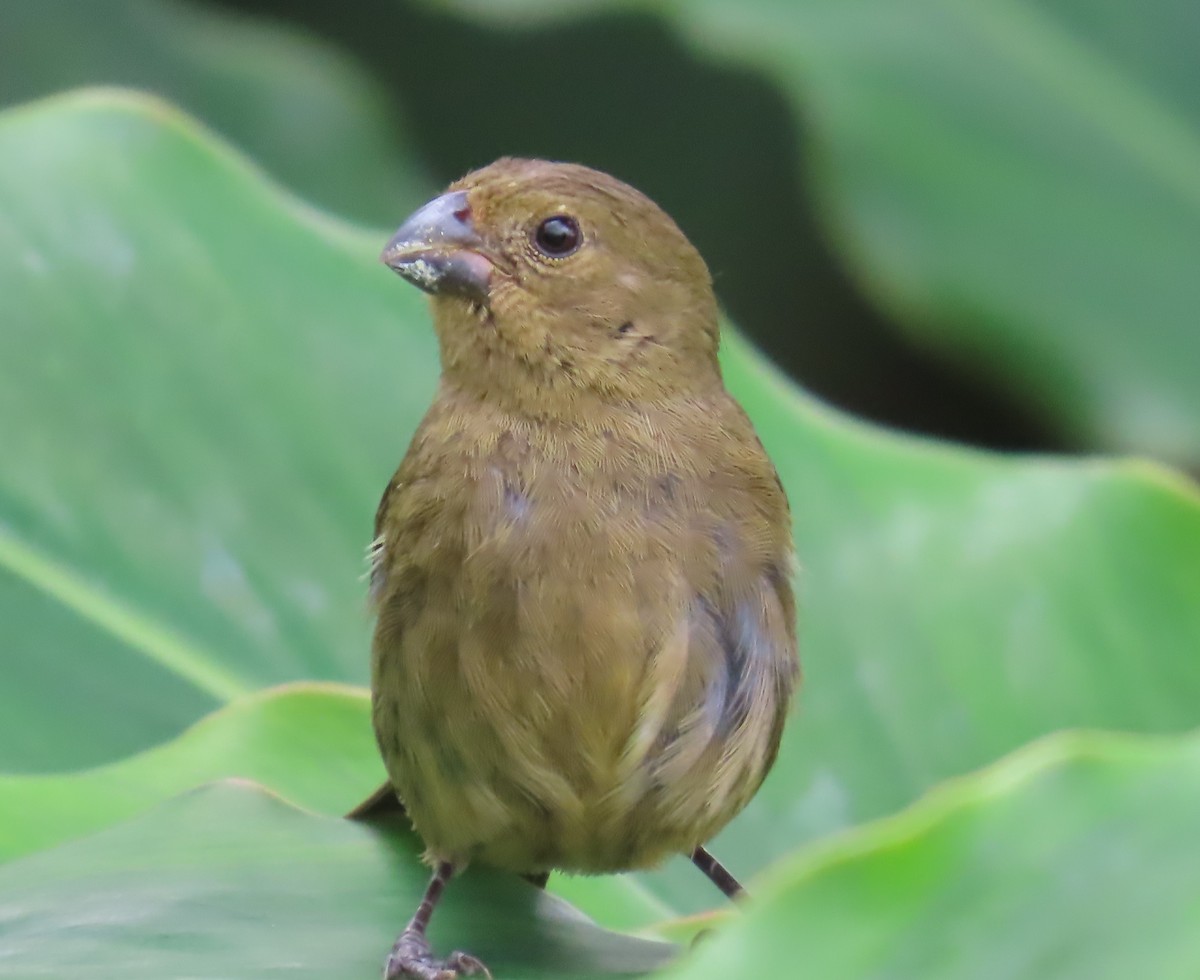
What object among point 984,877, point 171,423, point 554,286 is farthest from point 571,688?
point 171,423

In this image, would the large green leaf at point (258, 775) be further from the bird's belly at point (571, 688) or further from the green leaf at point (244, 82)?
the green leaf at point (244, 82)

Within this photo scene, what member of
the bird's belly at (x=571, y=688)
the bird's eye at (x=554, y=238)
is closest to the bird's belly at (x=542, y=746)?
the bird's belly at (x=571, y=688)

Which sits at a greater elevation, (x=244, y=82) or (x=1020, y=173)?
(x=244, y=82)

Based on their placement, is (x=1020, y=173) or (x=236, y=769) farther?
(x=1020, y=173)

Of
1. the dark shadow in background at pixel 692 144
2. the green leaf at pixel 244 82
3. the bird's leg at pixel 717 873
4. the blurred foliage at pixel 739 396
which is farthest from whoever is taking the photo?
the dark shadow in background at pixel 692 144

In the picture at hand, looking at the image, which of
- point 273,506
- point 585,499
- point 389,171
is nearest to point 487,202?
point 585,499

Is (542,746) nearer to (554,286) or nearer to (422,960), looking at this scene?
(422,960)

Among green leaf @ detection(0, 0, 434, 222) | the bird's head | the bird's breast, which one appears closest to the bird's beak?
the bird's head
